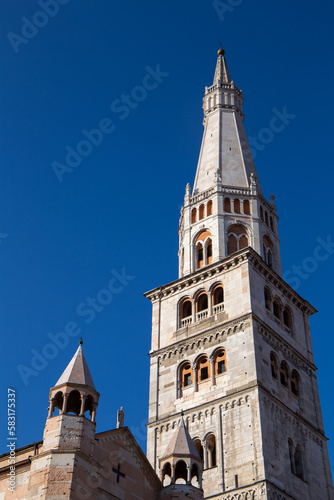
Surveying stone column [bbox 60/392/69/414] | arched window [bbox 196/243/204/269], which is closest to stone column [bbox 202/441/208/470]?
arched window [bbox 196/243/204/269]

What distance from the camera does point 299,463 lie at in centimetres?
4088

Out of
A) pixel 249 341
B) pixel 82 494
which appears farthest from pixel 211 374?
pixel 82 494

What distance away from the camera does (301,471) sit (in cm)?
4044

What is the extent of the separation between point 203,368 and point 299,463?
7.28m

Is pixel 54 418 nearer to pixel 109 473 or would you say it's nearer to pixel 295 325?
pixel 109 473

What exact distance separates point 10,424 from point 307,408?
22571mm

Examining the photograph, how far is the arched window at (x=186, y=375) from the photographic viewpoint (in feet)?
144

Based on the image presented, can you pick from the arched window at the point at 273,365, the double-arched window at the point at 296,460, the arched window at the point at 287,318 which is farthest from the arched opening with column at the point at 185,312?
the double-arched window at the point at 296,460

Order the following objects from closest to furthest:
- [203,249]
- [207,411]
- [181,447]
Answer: [181,447] < [207,411] < [203,249]

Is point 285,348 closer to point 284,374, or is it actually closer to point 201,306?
point 284,374

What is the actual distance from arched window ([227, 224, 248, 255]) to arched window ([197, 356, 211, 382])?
24.7 ft

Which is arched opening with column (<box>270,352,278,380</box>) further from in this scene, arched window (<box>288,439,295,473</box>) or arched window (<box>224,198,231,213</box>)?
arched window (<box>224,198,231,213</box>)

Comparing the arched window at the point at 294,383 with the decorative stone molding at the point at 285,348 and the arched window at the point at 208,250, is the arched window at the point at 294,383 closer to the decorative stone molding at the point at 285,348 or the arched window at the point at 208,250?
the decorative stone molding at the point at 285,348

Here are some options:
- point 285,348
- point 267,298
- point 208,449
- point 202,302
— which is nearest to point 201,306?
point 202,302
